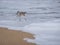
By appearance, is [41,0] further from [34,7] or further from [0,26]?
[0,26]

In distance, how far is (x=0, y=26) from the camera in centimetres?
124

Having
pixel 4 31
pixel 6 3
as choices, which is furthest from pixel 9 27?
pixel 6 3

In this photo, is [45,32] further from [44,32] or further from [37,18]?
[37,18]


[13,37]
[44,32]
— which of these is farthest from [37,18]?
[13,37]

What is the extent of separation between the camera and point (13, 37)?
3.80 ft

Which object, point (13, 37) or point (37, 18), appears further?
point (37, 18)

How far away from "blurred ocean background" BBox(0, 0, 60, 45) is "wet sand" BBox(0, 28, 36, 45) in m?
0.04

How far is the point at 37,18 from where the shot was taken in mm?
1276

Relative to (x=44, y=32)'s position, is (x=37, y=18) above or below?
above

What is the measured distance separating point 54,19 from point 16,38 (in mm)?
396

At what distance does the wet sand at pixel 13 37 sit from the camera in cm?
113

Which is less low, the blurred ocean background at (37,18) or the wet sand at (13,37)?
the blurred ocean background at (37,18)

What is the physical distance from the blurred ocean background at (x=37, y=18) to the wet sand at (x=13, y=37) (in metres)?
0.04

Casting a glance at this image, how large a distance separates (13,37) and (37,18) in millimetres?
294
